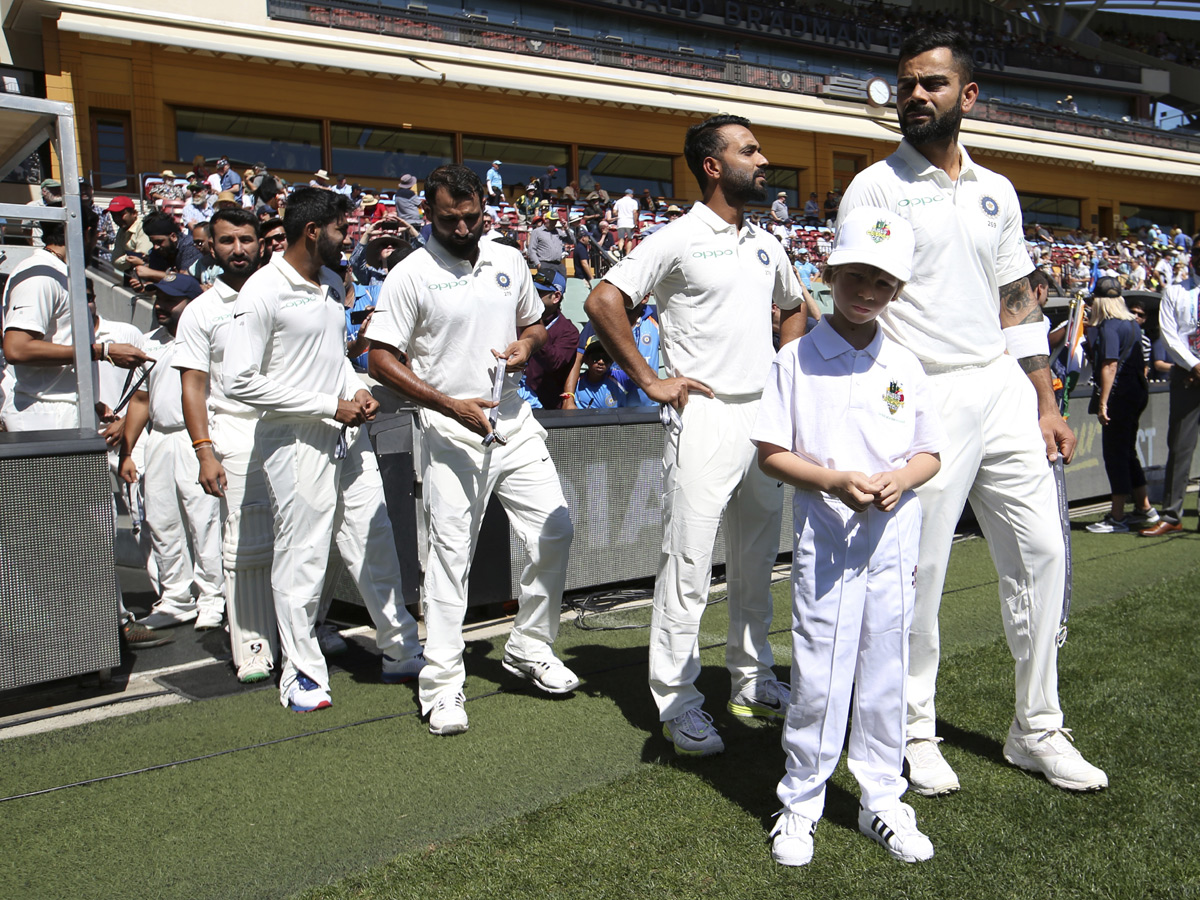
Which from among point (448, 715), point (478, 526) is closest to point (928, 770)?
point (448, 715)

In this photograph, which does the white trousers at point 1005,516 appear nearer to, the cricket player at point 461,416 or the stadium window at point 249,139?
the cricket player at point 461,416

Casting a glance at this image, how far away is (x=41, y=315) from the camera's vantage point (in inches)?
219

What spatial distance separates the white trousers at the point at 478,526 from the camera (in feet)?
14.2

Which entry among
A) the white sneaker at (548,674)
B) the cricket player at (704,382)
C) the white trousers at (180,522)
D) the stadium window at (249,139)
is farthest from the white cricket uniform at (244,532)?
the stadium window at (249,139)

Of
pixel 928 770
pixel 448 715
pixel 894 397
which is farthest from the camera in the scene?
pixel 448 715

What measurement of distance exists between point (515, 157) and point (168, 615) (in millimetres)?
27038

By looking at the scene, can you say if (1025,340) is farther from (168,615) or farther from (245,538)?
(168,615)

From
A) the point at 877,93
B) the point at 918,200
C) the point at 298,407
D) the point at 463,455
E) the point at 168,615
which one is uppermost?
the point at 877,93

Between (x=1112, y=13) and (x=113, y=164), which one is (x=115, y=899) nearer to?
(x=113, y=164)

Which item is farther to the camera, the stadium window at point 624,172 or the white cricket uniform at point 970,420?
the stadium window at point 624,172

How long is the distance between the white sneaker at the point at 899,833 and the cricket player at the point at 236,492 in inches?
126

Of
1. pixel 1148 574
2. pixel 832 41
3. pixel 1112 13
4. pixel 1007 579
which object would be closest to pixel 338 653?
pixel 1007 579

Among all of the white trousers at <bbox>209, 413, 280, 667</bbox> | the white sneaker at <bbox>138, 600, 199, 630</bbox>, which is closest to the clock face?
the white sneaker at <bbox>138, 600, 199, 630</bbox>

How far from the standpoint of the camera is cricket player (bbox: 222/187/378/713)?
454cm
